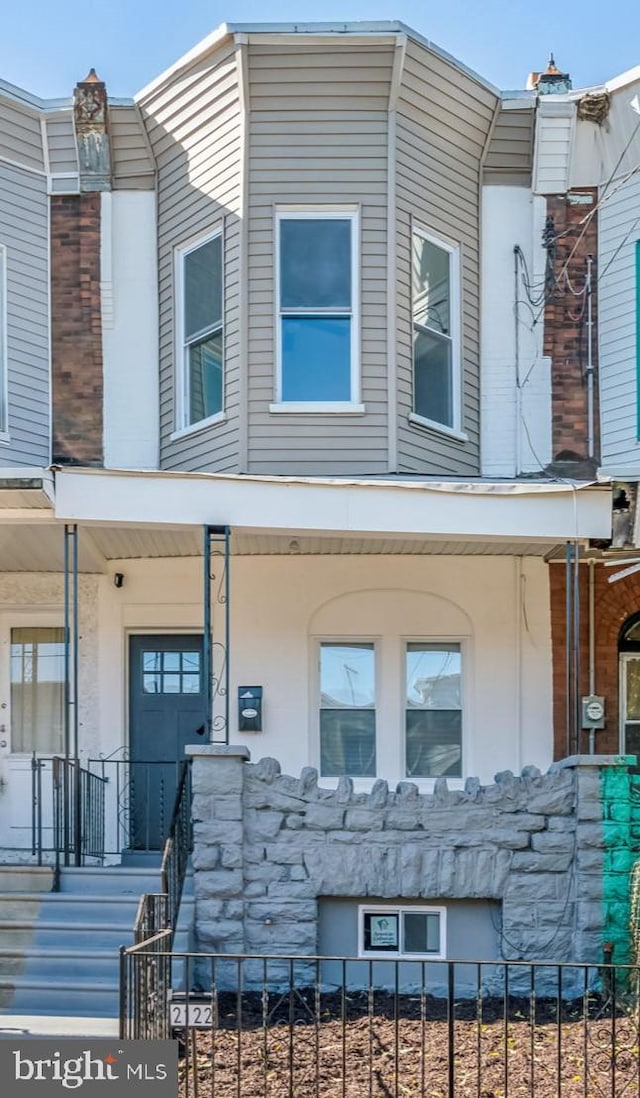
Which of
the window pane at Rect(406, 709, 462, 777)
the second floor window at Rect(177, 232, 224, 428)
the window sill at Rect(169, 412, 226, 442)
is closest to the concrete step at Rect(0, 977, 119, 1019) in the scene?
the window pane at Rect(406, 709, 462, 777)

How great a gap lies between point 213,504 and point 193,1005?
3533 millimetres

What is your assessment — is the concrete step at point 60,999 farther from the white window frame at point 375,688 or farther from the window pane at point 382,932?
the white window frame at point 375,688

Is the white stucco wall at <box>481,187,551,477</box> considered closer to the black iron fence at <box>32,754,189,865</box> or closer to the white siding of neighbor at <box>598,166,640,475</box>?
the white siding of neighbor at <box>598,166,640,475</box>

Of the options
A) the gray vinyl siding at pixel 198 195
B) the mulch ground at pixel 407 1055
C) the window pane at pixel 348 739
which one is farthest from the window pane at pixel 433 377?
the mulch ground at pixel 407 1055

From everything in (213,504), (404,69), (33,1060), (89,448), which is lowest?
(33,1060)

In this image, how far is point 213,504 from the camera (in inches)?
353

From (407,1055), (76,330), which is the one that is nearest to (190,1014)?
(407,1055)

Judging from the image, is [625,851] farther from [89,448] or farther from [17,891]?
[89,448]

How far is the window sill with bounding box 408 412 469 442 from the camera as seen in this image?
1088 cm

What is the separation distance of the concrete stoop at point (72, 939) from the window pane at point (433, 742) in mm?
2689

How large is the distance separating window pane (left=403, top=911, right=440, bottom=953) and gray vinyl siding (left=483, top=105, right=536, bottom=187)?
6477 mm

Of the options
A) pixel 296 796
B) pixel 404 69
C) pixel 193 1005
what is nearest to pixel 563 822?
pixel 296 796

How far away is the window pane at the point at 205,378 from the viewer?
11.1 metres

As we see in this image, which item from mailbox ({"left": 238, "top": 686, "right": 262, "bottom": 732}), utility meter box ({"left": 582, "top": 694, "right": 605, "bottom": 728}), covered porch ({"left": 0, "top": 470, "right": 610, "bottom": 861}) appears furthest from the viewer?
covered porch ({"left": 0, "top": 470, "right": 610, "bottom": 861})
